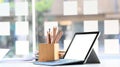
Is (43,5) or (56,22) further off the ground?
(43,5)

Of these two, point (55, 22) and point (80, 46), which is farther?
point (55, 22)

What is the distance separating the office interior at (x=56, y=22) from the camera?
7.43ft

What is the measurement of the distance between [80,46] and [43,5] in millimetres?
705

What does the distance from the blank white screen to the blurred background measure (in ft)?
1.37

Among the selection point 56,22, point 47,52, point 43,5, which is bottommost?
point 47,52

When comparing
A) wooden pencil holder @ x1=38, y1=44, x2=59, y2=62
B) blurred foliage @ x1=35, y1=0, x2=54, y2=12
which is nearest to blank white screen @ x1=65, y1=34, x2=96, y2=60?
wooden pencil holder @ x1=38, y1=44, x2=59, y2=62

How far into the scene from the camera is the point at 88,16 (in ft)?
7.48

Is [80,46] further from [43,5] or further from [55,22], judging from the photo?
[43,5]

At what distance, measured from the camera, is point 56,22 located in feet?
7.55

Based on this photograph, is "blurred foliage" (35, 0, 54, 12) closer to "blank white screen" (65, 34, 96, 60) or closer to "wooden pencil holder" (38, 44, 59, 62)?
"blank white screen" (65, 34, 96, 60)

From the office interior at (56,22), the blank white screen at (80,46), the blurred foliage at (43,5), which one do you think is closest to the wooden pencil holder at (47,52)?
the blank white screen at (80,46)

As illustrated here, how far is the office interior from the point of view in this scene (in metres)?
2.27

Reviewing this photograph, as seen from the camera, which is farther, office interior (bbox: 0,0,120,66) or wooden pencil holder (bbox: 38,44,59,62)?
office interior (bbox: 0,0,120,66)

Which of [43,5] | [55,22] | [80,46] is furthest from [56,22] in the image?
[80,46]
